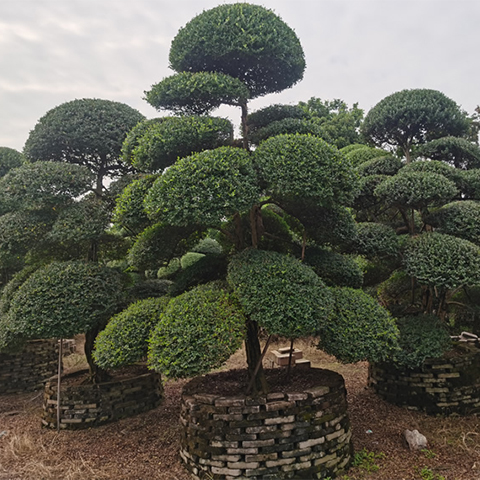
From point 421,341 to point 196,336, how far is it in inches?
116

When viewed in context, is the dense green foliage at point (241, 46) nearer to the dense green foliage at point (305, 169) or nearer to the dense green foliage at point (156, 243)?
the dense green foliage at point (305, 169)

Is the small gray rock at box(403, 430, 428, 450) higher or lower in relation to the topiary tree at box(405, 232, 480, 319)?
lower

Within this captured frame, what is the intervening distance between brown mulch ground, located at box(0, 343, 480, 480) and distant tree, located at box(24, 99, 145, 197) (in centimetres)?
316

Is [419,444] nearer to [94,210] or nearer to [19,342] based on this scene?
[94,210]

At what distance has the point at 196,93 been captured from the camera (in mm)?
→ 4238

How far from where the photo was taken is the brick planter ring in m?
4.94

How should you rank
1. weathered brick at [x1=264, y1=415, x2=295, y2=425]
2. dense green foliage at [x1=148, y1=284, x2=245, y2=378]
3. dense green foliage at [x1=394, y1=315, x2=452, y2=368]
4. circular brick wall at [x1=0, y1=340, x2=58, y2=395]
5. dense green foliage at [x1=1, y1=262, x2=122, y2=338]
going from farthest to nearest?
circular brick wall at [x1=0, y1=340, x2=58, y2=395], dense green foliage at [x1=394, y1=315, x2=452, y2=368], dense green foliage at [x1=1, y1=262, x2=122, y2=338], weathered brick at [x1=264, y1=415, x2=295, y2=425], dense green foliage at [x1=148, y1=284, x2=245, y2=378]

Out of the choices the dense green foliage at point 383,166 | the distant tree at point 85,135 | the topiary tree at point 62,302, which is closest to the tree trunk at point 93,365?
the topiary tree at point 62,302

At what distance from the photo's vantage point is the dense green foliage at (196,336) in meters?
3.22

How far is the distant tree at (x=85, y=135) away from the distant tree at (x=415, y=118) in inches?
155

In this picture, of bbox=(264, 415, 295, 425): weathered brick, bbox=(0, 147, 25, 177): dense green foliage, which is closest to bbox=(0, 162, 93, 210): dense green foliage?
bbox=(0, 147, 25, 177): dense green foliage

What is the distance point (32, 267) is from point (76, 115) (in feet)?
7.30

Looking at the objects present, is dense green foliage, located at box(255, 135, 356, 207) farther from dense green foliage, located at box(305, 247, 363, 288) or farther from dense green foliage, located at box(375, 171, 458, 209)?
dense green foliage, located at box(375, 171, 458, 209)

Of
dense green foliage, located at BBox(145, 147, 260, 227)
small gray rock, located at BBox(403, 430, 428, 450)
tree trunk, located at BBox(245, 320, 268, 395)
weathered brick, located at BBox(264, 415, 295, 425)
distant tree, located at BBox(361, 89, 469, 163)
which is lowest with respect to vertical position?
small gray rock, located at BBox(403, 430, 428, 450)
